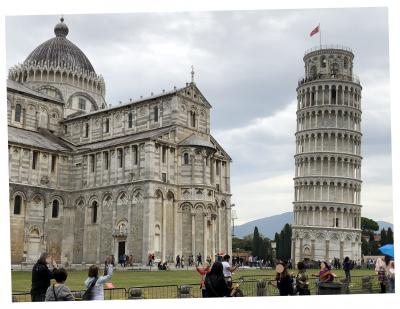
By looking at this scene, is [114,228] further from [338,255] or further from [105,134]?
[338,255]

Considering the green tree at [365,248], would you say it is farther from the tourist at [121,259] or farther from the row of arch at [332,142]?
the tourist at [121,259]

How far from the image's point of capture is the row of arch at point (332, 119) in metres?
79.4

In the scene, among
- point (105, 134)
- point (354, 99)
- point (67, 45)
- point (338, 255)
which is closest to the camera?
point (105, 134)

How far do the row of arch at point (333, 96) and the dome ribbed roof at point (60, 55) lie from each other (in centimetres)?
3410

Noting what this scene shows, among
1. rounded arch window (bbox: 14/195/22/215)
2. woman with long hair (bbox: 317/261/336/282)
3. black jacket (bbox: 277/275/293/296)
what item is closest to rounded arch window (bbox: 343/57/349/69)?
rounded arch window (bbox: 14/195/22/215)

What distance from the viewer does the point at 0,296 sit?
13852mm

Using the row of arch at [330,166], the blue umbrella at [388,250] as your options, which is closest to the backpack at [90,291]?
the blue umbrella at [388,250]

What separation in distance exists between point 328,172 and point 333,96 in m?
11.6

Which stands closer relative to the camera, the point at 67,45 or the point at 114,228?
the point at 114,228

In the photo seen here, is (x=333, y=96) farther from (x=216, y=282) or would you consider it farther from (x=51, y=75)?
(x=216, y=282)

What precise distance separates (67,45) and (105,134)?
15430 millimetres

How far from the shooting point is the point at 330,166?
258 ft

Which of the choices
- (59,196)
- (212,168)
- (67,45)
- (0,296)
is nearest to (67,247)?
(59,196)

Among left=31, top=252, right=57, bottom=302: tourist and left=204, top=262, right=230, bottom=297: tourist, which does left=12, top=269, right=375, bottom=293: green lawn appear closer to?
left=31, top=252, right=57, bottom=302: tourist
